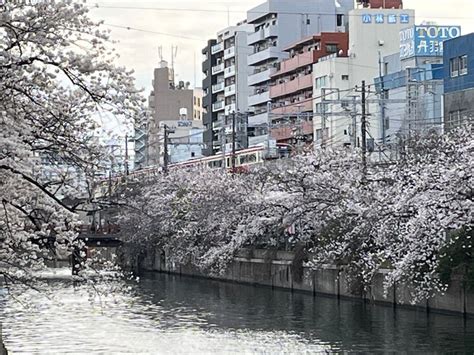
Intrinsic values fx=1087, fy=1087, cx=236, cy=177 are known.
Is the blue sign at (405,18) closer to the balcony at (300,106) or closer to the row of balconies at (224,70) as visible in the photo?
the balcony at (300,106)

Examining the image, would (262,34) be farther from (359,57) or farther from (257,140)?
(359,57)

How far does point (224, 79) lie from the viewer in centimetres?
9175

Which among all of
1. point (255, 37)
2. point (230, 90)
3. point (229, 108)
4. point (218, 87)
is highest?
point (255, 37)

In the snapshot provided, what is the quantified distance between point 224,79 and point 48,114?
257ft

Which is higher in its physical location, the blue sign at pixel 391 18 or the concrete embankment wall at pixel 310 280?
the blue sign at pixel 391 18

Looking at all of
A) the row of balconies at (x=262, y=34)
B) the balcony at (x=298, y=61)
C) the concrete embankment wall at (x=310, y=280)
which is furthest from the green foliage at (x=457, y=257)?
the row of balconies at (x=262, y=34)

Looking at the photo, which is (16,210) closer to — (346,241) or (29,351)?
(29,351)

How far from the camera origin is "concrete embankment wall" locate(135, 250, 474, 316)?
30.4m

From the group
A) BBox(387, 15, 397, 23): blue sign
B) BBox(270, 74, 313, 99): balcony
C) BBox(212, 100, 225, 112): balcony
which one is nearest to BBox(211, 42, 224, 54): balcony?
BBox(212, 100, 225, 112): balcony

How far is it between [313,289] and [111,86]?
27758 millimetres

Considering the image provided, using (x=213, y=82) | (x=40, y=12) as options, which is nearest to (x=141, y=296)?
(x=40, y=12)

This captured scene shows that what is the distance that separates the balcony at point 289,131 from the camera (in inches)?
2822

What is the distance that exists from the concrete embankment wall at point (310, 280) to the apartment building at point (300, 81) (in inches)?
717

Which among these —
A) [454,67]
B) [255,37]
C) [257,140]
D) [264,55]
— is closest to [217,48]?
[255,37]
